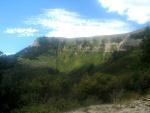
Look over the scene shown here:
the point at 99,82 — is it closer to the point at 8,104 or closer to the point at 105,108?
the point at 8,104

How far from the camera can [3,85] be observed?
19.3m

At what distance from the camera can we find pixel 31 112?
15.1 metres

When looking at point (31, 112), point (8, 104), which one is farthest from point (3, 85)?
point (31, 112)

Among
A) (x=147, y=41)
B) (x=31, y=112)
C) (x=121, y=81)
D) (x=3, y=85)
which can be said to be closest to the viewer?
(x=31, y=112)

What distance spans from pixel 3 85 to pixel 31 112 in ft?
16.3

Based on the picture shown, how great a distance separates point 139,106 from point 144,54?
39.2m

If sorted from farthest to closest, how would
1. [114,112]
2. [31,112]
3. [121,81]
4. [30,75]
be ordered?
[30,75], [121,81], [31,112], [114,112]

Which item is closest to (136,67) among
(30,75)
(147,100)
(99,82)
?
(99,82)

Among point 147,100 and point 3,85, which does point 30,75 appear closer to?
point 3,85

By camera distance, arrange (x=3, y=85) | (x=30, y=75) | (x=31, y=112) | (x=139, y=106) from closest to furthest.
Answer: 1. (x=139, y=106)
2. (x=31, y=112)
3. (x=3, y=85)
4. (x=30, y=75)

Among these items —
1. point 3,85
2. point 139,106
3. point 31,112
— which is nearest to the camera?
point 139,106

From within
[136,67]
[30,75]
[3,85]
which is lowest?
[30,75]

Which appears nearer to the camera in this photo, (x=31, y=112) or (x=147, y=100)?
(x=147, y=100)

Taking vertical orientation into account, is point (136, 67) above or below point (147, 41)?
below
